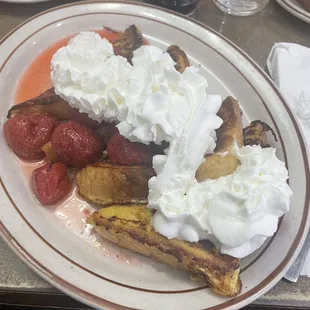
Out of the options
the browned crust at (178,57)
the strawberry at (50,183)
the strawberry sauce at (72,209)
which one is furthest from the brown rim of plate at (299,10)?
the strawberry at (50,183)

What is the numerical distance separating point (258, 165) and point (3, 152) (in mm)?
503

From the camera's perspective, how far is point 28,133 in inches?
38.3

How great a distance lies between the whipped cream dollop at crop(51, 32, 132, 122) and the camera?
36.8 inches

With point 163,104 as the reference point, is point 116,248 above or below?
below

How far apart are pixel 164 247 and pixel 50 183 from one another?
0.26 m

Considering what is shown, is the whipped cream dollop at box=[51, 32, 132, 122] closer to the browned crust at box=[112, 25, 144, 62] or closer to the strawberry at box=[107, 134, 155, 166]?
the strawberry at box=[107, 134, 155, 166]

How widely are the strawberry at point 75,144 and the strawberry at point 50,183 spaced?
0.03 meters

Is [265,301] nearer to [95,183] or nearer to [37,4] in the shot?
[95,183]

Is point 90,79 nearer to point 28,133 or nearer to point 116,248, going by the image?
point 28,133

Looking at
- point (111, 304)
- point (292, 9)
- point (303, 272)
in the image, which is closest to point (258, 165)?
point (303, 272)

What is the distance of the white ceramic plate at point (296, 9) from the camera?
1.42 meters

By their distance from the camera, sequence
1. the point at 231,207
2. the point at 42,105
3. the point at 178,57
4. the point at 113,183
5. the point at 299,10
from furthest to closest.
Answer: the point at 299,10 → the point at 178,57 → the point at 42,105 → the point at 113,183 → the point at 231,207

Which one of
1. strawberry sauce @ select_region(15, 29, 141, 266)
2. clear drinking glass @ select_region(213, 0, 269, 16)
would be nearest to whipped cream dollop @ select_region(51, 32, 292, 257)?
strawberry sauce @ select_region(15, 29, 141, 266)

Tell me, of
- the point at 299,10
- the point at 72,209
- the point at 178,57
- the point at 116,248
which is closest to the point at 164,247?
the point at 116,248
